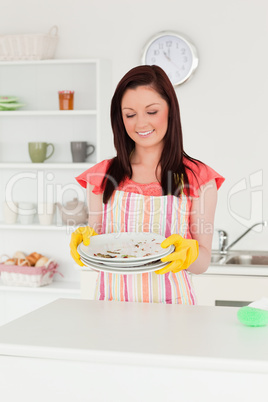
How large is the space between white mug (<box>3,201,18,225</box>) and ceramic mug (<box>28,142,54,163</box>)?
32cm

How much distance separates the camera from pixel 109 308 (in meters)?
1.50

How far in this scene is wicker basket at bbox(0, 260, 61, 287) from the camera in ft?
11.2

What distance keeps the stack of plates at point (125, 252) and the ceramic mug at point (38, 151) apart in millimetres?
1818

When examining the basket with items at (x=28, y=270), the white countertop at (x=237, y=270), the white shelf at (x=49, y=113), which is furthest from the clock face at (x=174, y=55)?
the basket with items at (x=28, y=270)

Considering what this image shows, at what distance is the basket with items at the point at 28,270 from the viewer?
11.2 ft

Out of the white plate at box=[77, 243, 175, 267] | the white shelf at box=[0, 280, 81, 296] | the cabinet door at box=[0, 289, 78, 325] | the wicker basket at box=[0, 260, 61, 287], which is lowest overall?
the cabinet door at box=[0, 289, 78, 325]

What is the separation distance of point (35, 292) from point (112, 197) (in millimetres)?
2067

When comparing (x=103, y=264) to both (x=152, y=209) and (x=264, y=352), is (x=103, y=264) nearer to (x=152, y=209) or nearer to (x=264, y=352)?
(x=152, y=209)

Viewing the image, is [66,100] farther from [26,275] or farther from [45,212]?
[26,275]

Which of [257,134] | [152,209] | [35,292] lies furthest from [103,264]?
[35,292]

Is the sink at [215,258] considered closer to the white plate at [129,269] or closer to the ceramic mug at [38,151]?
the ceramic mug at [38,151]

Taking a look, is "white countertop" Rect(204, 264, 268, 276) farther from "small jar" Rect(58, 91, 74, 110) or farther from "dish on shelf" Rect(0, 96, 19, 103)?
"dish on shelf" Rect(0, 96, 19, 103)

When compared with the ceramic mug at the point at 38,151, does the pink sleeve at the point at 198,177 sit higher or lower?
lower

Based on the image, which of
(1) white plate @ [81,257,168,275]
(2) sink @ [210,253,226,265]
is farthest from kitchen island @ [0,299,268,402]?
(2) sink @ [210,253,226,265]
